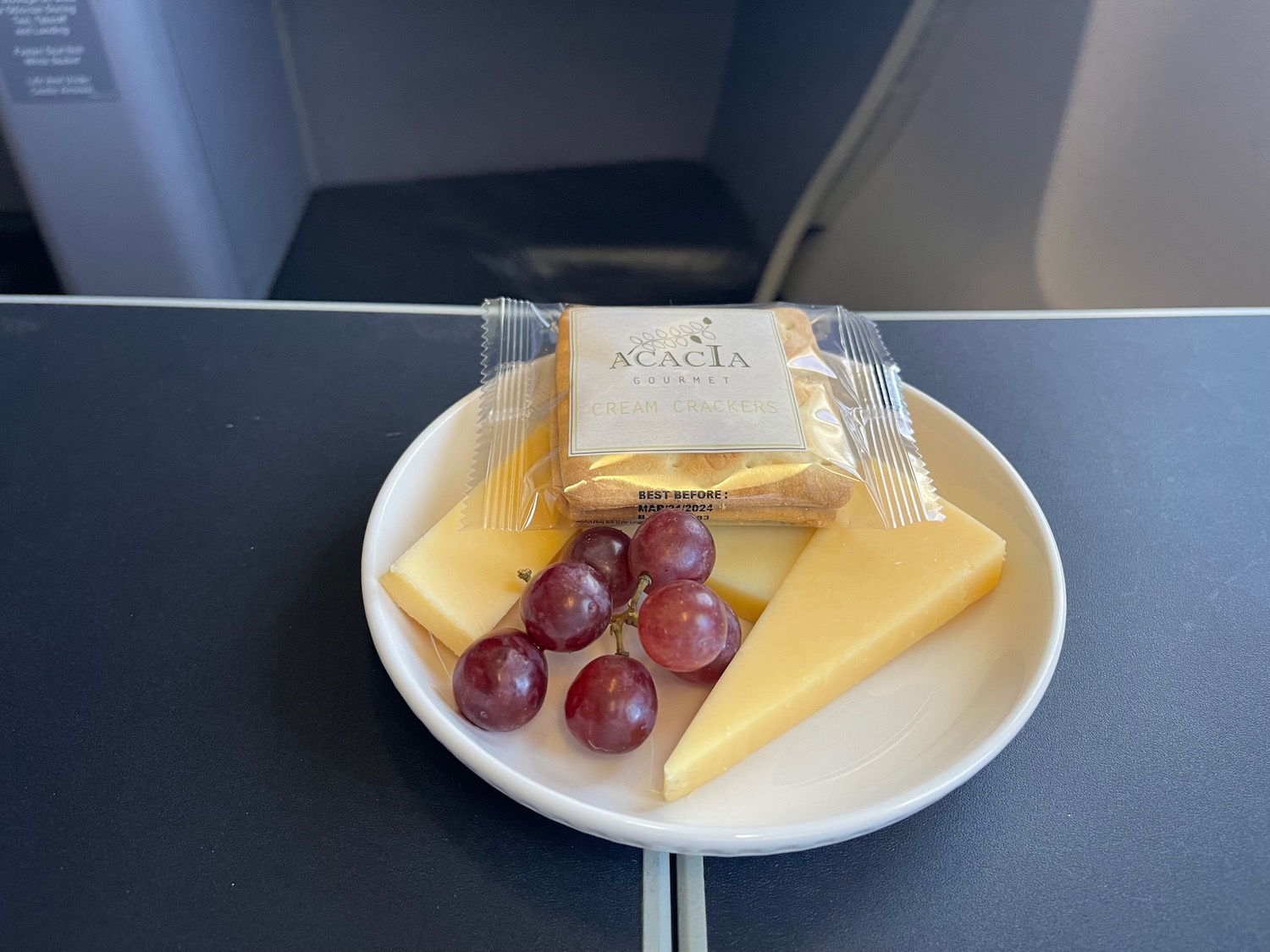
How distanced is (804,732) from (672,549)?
0.15 meters

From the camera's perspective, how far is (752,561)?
0.64 metres

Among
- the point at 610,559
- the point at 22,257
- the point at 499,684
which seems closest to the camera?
the point at 499,684

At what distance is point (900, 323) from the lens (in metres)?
1.02

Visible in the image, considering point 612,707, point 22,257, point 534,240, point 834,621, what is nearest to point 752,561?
point 834,621

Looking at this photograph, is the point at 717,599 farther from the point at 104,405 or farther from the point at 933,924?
the point at 104,405

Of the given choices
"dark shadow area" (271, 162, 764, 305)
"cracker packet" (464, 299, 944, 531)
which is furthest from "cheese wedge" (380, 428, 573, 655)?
"dark shadow area" (271, 162, 764, 305)

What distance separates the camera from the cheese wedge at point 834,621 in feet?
1.66

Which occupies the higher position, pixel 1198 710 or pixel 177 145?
pixel 177 145

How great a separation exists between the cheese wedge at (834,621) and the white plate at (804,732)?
0.05 feet

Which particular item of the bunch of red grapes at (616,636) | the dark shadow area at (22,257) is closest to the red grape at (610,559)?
the bunch of red grapes at (616,636)

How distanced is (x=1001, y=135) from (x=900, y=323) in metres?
0.65

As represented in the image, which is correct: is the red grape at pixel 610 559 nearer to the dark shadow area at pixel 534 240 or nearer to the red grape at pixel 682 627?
the red grape at pixel 682 627

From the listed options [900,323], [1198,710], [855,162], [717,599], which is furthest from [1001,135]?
[717,599]

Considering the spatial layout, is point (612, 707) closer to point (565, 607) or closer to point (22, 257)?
point (565, 607)
